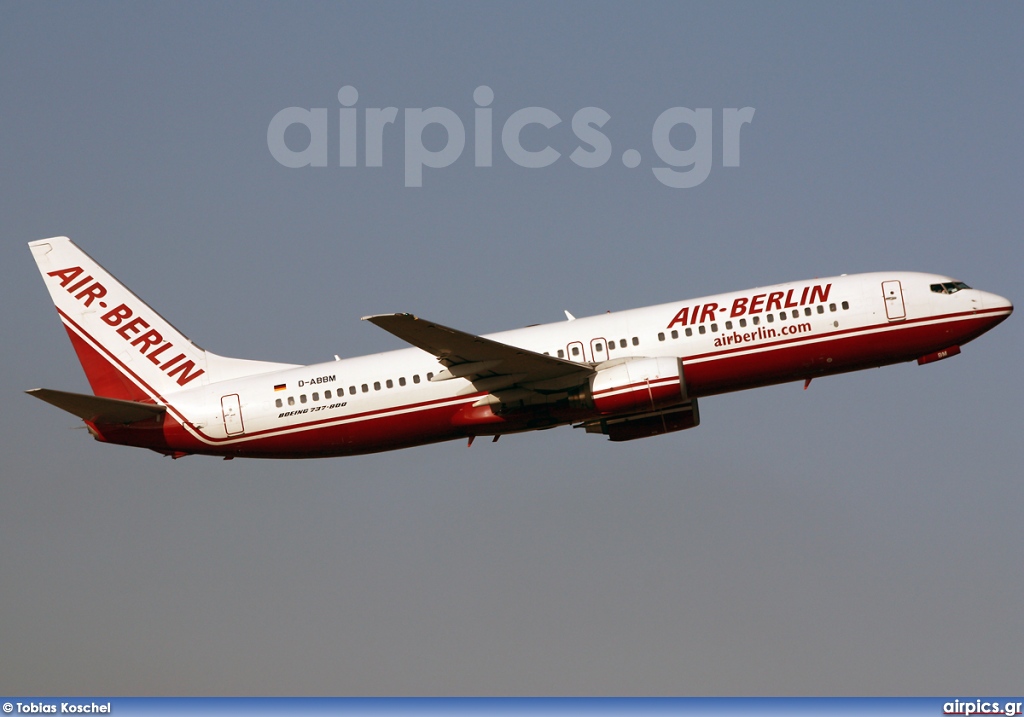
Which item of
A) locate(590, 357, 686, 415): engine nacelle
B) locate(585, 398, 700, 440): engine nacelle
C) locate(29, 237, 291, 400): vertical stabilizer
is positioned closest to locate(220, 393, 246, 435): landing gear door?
locate(29, 237, 291, 400): vertical stabilizer

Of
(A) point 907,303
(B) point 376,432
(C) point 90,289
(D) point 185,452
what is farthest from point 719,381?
(C) point 90,289

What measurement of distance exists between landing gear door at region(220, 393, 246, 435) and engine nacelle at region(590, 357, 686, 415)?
1368cm

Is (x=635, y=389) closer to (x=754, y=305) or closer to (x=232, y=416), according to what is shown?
(x=754, y=305)

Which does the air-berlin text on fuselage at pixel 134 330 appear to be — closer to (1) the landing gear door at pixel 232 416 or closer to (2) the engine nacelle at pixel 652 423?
(1) the landing gear door at pixel 232 416

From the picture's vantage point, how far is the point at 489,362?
55.0 m

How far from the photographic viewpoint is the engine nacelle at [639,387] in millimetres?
54312

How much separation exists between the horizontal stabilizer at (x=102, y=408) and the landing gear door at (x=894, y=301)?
28.0 meters

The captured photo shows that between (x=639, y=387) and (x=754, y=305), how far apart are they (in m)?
5.52

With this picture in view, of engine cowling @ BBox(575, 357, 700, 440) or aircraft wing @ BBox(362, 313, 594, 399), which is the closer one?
aircraft wing @ BBox(362, 313, 594, 399)

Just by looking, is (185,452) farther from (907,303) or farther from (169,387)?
(907,303)

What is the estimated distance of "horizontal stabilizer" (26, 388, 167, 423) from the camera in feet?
180

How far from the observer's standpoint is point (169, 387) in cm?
5966

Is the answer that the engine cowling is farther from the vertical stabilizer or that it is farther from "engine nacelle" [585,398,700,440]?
the vertical stabilizer

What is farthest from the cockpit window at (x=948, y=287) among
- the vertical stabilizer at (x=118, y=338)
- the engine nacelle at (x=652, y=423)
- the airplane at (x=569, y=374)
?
the vertical stabilizer at (x=118, y=338)
